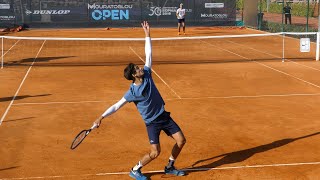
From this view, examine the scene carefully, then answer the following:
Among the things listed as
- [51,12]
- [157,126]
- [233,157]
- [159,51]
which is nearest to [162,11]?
[51,12]

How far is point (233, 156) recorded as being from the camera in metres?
10.1

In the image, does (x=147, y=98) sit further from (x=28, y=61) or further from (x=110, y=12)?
(x=110, y=12)

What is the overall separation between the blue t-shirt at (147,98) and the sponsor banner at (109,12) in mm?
36327

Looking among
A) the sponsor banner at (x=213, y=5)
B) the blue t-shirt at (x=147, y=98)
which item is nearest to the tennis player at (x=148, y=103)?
the blue t-shirt at (x=147, y=98)

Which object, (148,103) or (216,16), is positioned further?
(216,16)

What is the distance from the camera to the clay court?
959cm

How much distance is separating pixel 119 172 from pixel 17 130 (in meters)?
3.97

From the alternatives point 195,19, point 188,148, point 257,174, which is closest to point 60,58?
point 188,148

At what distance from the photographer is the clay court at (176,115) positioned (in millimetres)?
9594

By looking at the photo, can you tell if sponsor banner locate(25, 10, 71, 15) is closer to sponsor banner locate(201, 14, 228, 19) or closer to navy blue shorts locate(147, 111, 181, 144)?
sponsor banner locate(201, 14, 228, 19)

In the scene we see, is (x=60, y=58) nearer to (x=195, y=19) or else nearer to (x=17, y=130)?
(x=17, y=130)

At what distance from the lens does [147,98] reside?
823 centimetres

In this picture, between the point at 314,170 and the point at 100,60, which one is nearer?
the point at 314,170

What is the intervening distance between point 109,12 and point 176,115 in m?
31.6
